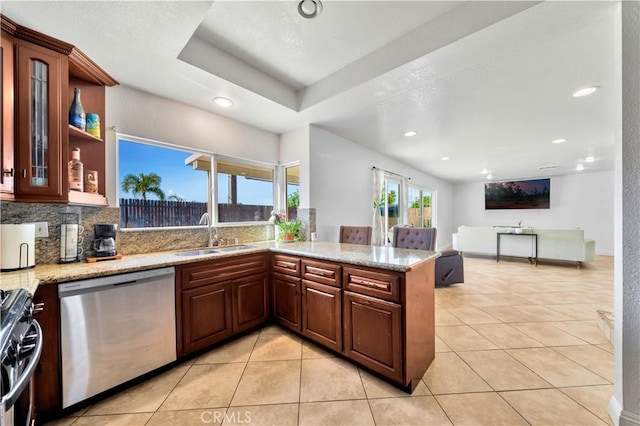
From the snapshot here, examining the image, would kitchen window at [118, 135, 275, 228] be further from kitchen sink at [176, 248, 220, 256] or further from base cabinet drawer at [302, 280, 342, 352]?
base cabinet drawer at [302, 280, 342, 352]

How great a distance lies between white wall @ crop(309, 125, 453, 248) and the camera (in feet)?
11.1

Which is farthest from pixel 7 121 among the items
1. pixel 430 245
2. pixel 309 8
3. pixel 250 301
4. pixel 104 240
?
pixel 430 245

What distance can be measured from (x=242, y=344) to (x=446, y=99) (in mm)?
3281

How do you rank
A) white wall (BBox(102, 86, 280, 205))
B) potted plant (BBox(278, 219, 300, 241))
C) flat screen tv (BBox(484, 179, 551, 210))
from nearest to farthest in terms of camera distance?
white wall (BBox(102, 86, 280, 205)) < potted plant (BBox(278, 219, 300, 241)) < flat screen tv (BBox(484, 179, 551, 210))

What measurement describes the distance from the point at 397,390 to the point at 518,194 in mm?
9375

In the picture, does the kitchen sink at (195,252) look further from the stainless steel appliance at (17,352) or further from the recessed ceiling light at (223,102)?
the recessed ceiling light at (223,102)

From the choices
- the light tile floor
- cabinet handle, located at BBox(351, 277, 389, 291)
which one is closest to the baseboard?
the light tile floor

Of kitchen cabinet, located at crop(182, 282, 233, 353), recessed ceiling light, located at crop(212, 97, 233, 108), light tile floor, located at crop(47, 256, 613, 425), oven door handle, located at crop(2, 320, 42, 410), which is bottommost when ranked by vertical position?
light tile floor, located at crop(47, 256, 613, 425)

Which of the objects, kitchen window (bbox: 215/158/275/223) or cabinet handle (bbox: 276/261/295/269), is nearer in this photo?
cabinet handle (bbox: 276/261/295/269)

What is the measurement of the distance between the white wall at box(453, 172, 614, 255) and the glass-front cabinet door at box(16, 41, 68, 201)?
10.8 meters

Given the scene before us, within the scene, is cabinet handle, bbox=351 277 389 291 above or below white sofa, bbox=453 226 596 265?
above

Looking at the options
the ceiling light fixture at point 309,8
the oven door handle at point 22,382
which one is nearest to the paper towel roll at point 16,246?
the oven door handle at point 22,382

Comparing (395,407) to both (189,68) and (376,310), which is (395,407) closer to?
(376,310)

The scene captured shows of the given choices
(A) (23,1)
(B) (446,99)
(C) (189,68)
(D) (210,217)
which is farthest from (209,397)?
(B) (446,99)
